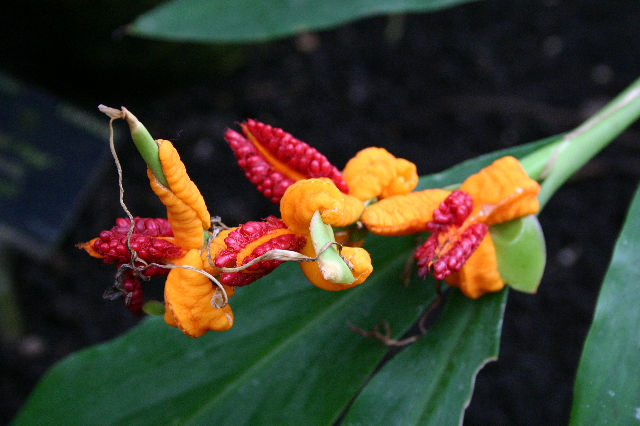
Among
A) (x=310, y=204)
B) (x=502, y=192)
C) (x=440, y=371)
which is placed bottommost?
(x=440, y=371)

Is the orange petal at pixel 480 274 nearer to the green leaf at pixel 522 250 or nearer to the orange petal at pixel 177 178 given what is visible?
the green leaf at pixel 522 250

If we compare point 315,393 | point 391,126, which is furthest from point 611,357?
point 391,126

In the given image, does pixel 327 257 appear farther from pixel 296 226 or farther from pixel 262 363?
pixel 262 363

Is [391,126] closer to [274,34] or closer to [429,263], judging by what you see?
[274,34]

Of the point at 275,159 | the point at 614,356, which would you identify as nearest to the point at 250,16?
the point at 275,159

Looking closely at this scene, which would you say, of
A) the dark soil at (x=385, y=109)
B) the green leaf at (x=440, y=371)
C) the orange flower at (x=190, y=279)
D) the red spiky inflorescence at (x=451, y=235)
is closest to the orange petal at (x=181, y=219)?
the orange flower at (x=190, y=279)
